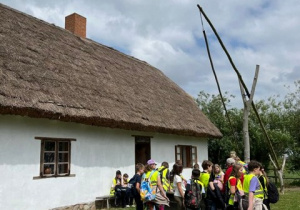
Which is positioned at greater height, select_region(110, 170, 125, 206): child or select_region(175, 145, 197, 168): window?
select_region(175, 145, 197, 168): window

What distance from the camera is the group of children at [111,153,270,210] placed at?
497cm

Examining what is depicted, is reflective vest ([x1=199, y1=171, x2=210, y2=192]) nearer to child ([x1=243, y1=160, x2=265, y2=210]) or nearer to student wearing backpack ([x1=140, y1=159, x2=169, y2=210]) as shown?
student wearing backpack ([x1=140, y1=159, x2=169, y2=210])

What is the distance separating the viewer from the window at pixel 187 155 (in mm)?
14195

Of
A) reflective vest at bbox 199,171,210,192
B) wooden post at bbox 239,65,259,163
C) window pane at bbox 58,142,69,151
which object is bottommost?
reflective vest at bbox 199,171,210,192

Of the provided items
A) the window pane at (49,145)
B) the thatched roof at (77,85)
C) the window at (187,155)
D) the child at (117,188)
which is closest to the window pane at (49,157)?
the window pane at (49,145)

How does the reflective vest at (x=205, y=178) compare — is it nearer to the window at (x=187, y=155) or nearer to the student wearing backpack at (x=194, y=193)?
the student wearing backpack at (x=194, y=193)

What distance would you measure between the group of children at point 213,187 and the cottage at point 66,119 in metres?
2.46

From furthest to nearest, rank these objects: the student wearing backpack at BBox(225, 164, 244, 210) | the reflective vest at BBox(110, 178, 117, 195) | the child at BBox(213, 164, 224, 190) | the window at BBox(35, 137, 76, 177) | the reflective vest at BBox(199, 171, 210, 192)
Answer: the reflective vest at BBox(110, 178, 117, 195)
the window at BBox(35, 137, 76, 177)
the reflective vest at BBox(199, 171, 210, 192)
the child at BBox(213, 164, 224, 190)
the student wearing backpack at BBox(225, 164, 244, 210)

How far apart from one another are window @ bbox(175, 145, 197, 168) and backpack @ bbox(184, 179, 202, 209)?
8.03 meters

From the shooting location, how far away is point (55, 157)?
8336 mm

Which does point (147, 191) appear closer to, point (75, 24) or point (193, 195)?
point (193, 195)

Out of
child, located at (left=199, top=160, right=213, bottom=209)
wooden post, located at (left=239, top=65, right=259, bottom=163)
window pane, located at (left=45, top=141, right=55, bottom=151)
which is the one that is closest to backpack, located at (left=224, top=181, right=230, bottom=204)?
child, located at (left=199, top=160, right=213, bottom=209)

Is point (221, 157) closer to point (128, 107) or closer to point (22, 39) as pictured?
point (128, 107)

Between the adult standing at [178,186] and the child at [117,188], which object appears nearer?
the adult standing at [178,186]
